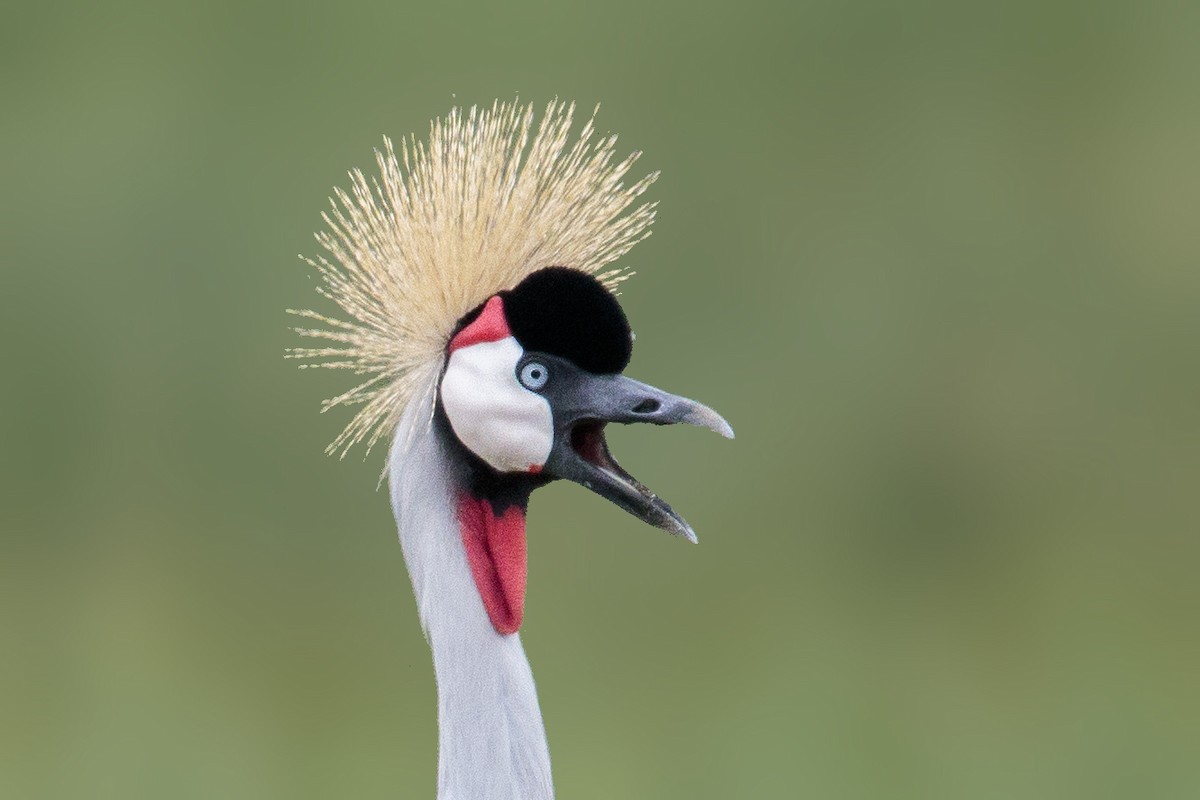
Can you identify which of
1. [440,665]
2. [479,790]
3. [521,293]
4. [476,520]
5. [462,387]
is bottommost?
[479,790]

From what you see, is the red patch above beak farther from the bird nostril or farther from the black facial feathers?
the bird nostril

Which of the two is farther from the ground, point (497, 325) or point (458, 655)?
point (497, 325)

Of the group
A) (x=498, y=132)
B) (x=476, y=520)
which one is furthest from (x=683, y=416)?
(x=498, y=132)

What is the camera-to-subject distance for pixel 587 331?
1.59 m

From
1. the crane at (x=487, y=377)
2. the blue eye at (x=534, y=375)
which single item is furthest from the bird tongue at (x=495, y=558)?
the blue eye at (x=534, y=375)

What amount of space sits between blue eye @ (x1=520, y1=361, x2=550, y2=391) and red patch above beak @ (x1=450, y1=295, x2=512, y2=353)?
4 cm

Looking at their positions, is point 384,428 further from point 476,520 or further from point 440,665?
point 440,665

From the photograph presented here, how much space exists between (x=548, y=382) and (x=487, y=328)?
0.08 m

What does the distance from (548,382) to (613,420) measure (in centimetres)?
8

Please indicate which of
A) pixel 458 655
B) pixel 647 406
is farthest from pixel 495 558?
pixel 647 406

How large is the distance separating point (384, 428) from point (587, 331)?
27 cm

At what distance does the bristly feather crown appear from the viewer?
1.65 meters

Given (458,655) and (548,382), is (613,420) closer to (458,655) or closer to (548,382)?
(548,382)

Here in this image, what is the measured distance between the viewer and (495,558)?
64.5 inches
